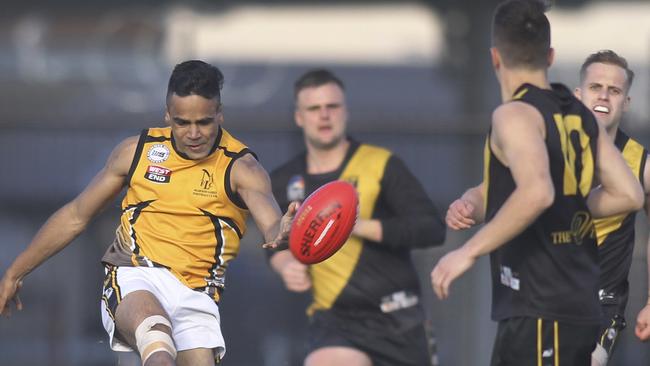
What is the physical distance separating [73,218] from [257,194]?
0.99m

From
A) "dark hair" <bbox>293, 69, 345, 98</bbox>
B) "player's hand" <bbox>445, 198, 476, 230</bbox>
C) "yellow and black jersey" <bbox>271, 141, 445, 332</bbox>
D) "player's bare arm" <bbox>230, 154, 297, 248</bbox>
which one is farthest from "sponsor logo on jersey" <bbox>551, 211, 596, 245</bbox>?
"dark hair" <bbox>293, 69, 345, 98</bbox>

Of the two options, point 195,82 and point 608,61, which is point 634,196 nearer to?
point 608,61

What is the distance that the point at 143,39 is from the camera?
730 inches

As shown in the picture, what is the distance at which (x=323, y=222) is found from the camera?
6.19 metres

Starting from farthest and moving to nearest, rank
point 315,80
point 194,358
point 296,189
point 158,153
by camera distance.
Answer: point 315,80
point 296,189
point 158,153
point 194,358

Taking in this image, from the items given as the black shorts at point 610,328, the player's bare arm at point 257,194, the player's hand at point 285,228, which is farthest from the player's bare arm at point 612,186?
the player's bare arm at point 257,194

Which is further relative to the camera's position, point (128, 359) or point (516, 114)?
point (128, 359)

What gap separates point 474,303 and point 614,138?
4.63m

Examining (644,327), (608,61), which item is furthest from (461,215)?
(608,61)

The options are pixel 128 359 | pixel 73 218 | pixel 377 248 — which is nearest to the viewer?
pixel 73 218

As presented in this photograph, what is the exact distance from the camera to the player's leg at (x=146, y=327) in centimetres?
628

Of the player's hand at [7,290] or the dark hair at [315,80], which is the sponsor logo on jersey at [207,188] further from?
the dark hair at [315,80]

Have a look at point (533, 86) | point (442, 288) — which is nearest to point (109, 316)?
point (442, 288)

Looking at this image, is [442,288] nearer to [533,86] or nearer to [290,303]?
[533,86]
